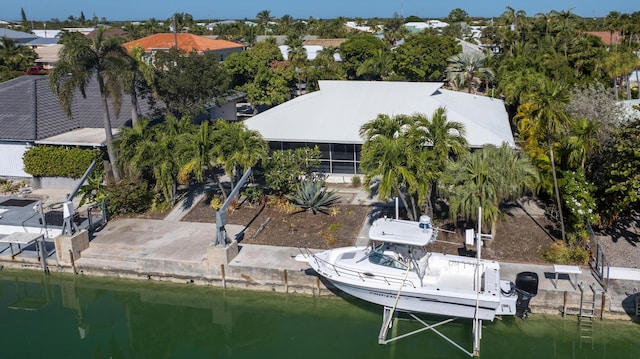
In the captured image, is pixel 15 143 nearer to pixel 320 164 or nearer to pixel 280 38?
pixel 320 164

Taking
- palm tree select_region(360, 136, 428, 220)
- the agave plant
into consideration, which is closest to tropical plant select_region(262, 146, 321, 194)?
the agave plant

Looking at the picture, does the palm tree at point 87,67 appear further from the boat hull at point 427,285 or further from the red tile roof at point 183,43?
the red tile roof at point 183,43

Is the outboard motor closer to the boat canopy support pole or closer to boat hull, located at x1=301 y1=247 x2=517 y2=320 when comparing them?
boat hull, located at x1=301 y1=247 x2=517 y2=320

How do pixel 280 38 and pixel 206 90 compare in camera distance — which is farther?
pixel 280 38

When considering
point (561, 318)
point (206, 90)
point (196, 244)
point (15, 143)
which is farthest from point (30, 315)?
point (561, 318)

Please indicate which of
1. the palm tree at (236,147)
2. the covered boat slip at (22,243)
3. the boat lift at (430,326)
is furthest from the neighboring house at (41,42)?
the boat lift at (430,326)

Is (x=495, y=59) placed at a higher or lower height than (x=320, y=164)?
higher
